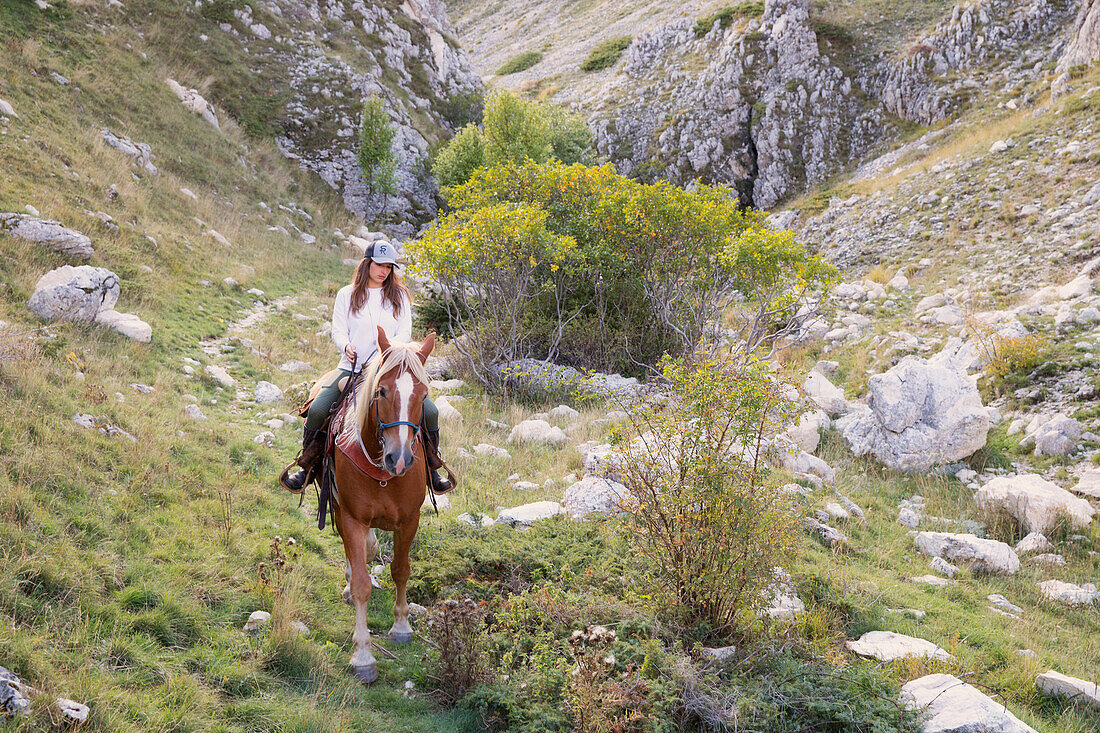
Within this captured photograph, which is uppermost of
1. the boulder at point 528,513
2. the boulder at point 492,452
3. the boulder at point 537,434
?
the boulder at point 528,513

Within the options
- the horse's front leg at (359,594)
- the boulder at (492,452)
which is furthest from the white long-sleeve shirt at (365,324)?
the boulder at (492,452)

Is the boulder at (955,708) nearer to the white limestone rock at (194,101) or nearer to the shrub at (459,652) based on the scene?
the shrub at (459,652)

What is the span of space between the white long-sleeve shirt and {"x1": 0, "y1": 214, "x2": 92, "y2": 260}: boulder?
7.72 metres

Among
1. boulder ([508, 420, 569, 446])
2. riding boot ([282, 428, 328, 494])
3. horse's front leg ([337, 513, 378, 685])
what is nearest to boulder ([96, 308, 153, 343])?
riding boot ([282, 428, 328, 494])

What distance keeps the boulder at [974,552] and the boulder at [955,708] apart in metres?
3.09

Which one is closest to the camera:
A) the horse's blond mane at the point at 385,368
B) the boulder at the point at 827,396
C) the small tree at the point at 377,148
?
the horse's blond mane at the point at 385,368

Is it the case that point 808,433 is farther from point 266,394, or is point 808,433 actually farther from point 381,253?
point 266,394

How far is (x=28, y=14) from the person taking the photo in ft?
57.9

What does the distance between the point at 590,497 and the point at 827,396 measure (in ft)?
20.5

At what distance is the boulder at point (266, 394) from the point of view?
9.67 m

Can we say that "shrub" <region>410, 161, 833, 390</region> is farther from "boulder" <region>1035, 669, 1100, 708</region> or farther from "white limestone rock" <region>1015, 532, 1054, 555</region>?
"boulder" <region>1035, 669, 1100, 708</region>

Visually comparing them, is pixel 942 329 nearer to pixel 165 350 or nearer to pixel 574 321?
pixel 574 321

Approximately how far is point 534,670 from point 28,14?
2420 cm

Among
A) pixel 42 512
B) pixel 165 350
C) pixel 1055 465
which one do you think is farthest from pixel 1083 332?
pixel 165 350
